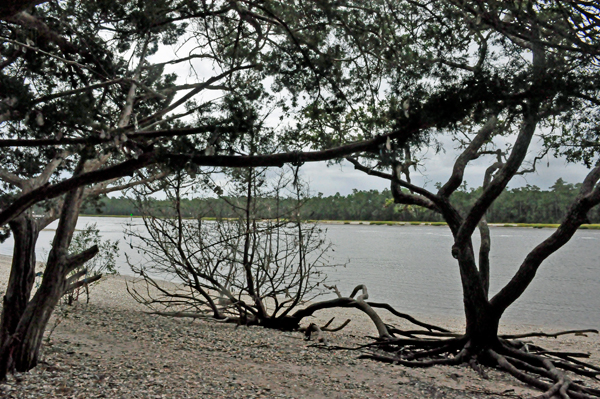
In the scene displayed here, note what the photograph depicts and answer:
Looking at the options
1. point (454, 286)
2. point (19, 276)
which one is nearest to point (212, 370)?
point (19, 276)

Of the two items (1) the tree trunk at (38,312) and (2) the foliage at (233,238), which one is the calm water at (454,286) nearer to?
(2) the foliage at (233,238)

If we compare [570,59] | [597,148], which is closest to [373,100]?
[570,59]

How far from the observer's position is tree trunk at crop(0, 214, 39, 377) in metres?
4.41

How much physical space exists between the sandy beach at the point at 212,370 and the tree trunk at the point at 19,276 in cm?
35

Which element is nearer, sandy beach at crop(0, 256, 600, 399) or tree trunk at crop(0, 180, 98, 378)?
sandy beach at crop(0, 256, 600, 399)

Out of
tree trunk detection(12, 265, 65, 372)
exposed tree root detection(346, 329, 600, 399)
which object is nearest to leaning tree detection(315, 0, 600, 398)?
exposed tree root detection(346, 329, 600, 399)

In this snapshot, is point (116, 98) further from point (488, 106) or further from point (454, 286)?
point (454, 286)

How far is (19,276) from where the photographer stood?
178 inches

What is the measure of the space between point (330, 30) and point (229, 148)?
229cm

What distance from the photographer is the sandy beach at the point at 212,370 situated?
4168 millimetres

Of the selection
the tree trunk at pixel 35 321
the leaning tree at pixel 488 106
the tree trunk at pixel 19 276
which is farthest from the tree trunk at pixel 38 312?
the leaning tree at pixel 488 106

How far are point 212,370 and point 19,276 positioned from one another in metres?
1.99

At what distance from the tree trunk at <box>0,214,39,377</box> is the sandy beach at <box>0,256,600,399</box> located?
13.9 inches

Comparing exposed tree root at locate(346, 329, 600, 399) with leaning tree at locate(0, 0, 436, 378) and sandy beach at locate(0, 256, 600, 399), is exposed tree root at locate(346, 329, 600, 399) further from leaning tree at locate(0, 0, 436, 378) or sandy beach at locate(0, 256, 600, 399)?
leaning tree at locate(0, 0, 436, 378)
